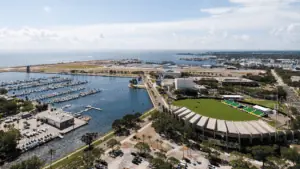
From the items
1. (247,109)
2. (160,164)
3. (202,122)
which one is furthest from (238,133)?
(247,109)

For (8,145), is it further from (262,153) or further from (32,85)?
(32,85)

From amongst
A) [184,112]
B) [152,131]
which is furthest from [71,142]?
[184,112]

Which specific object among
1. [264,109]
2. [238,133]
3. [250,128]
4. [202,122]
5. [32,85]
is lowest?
[238,133]

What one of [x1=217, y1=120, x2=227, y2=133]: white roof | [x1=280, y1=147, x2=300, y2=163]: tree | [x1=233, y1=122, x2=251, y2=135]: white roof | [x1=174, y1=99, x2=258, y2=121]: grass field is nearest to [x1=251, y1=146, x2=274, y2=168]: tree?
[x1=280, y1=147, x2=300, y2=163]: tree

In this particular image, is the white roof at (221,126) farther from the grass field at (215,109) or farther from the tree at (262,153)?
the tree at (262,153)

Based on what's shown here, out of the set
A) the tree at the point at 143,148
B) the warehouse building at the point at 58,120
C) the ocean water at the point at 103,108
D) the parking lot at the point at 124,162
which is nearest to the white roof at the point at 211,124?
the tree at the point at 143,148
